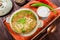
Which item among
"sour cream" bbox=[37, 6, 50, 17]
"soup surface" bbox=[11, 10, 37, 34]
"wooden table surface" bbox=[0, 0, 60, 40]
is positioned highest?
"sour cream" bbox=[37, 6, 50, 17]

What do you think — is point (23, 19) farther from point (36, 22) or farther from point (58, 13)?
point (58, 13)

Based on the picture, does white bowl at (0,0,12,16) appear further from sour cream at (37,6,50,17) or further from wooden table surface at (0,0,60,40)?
sour cream at (37,6,50,17)

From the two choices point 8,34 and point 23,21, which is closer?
point 23,21

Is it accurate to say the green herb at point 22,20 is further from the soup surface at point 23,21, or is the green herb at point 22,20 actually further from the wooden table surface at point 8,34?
the wooden table surface at point 8,34

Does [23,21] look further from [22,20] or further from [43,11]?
[43,11]

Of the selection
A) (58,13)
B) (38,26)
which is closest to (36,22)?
(38,26)

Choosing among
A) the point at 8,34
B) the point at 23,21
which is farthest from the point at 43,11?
the point at 8,34

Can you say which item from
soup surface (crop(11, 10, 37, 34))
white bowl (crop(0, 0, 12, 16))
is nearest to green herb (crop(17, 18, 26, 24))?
soup surface (crop(11, 10, 37, 34))

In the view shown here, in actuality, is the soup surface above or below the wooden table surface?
above
